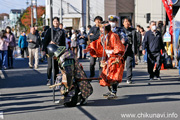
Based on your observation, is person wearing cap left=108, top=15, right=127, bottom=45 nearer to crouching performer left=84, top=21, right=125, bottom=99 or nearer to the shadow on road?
crouching performer left=84, top=21, right=125, bottom=99

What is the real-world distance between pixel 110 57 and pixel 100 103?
42.3 inches

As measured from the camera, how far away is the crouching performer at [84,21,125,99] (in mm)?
7926

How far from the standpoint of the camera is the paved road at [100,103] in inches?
256

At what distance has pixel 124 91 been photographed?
927 cm

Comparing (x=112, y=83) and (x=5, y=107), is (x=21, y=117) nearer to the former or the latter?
(x=5, y=107)

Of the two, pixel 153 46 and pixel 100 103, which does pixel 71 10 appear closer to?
pixel 153 46

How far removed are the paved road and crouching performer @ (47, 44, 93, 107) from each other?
196 millimetres

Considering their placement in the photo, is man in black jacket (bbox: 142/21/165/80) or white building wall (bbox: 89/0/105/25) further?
white building wall (bbox: 89/0/105/25)

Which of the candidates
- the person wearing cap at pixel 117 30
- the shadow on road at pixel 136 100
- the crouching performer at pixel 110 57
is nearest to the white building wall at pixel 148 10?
the person wearing cap at pixel 117 30

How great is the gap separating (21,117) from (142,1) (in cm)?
3243

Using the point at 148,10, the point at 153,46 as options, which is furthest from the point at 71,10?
the point at 153,46

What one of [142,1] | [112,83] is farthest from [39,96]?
[142,1]

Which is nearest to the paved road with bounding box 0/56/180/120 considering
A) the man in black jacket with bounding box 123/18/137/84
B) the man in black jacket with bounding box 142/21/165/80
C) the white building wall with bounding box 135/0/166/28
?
the man in black jacket with bounding box 123/18/137/84

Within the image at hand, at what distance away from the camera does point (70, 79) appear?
715 centimetres
